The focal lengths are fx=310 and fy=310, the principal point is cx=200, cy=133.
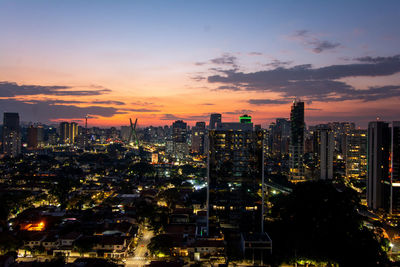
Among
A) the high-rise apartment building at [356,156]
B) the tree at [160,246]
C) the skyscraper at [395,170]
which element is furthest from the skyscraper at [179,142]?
the tree at [160,246]

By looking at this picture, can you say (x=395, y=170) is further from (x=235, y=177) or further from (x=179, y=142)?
(x=179, y=142)

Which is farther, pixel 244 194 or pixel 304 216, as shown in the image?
pixel 244 194

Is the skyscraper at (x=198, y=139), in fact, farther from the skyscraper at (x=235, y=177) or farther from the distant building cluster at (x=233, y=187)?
the skyscraper at (x=235, y=177)

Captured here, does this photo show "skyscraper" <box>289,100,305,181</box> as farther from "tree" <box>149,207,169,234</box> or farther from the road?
the road

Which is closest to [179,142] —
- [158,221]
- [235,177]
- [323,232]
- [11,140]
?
[11,140]

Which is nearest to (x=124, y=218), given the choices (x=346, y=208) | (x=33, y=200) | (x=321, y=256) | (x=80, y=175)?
(x=33, y=200)

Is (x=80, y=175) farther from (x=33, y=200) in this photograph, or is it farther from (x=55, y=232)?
(x=55, y=232)

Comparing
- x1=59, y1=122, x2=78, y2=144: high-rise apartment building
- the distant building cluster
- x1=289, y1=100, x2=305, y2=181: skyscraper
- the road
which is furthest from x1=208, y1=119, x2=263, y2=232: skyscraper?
x1=59, y1=122, x2=78, y2=144: high-rise apartment building
